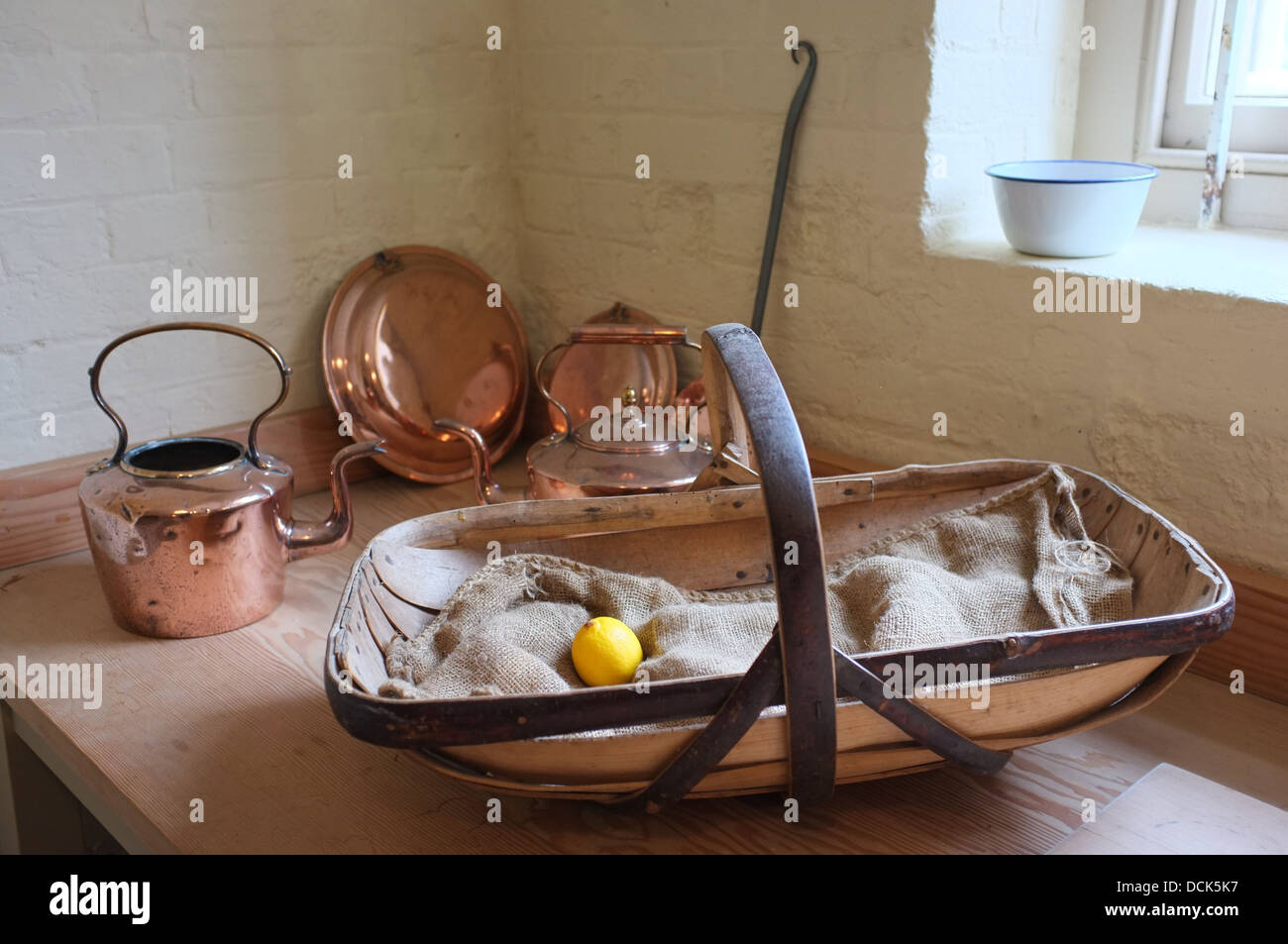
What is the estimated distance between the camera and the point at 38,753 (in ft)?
3.48

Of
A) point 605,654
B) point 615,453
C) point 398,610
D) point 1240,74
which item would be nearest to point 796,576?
point 605,654

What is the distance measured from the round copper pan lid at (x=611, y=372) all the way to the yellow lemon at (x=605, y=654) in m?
0.61

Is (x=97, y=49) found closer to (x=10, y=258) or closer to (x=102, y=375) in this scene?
(x=10, y=258)

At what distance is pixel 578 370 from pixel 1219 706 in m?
0.86

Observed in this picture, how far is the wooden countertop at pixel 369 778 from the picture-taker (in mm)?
836

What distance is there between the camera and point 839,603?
0.99 metres

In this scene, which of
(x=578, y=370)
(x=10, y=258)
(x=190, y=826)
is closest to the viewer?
(x=190, y=826)

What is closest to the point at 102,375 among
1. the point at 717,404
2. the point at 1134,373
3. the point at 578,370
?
the point at 578,370

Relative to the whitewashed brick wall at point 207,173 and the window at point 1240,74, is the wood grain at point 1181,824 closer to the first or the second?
the window at point 1240,74

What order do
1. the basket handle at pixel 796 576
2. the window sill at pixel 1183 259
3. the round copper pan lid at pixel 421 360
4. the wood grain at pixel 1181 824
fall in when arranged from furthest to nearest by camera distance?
the round copper pan lid at pixel 421 360 < the window sill at pixel 1183 259 < the wood grain at pixel 1181 824 < the basket handle at pixel 796 576

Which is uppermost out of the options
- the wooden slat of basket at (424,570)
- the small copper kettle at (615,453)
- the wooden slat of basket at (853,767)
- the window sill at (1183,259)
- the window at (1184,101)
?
the window at (1184,101)

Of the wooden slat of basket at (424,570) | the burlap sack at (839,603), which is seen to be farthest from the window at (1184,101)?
the wooden slat of basket at (424,570)

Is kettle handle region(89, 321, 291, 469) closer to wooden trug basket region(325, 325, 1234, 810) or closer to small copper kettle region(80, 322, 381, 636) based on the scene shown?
small copper kettle region(80, 322, 381, 636)

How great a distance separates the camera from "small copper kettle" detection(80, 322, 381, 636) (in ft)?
3.51
